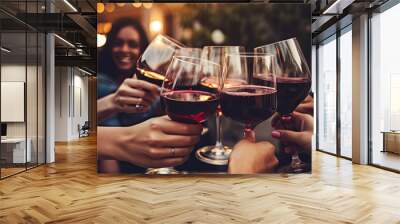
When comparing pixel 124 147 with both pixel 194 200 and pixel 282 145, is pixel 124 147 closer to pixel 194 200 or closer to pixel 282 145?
pixel 194 200

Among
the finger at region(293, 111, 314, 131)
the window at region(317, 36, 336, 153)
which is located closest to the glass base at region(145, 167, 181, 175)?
the finger at region(293, 111, 314, 131)

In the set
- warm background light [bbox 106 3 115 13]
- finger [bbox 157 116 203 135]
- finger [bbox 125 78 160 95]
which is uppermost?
warm background light [bbox 106 3 115 13]

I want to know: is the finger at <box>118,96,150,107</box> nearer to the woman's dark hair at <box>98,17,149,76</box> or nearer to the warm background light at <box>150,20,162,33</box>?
the woman's dark hair at <box>98,17,149,76</box>

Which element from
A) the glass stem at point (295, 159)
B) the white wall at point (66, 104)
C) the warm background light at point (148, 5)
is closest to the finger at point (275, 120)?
the glass stem at point (295, 159)

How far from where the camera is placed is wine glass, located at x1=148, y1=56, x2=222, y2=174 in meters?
6.13

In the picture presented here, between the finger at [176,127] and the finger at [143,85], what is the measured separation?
483 millimetres

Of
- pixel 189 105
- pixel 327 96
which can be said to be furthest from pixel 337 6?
pixel 327 96

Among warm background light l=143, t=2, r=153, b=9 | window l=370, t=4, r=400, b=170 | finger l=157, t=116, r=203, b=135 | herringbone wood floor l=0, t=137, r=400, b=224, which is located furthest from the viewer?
window l=370, t=4, r=400, b=170

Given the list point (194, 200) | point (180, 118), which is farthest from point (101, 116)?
point (194, 200)

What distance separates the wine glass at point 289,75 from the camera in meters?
6.31

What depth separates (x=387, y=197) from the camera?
4871 mm

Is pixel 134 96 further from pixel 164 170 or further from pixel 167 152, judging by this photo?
pixel 164 170

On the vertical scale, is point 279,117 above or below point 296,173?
above

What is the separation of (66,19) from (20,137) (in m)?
2.83
